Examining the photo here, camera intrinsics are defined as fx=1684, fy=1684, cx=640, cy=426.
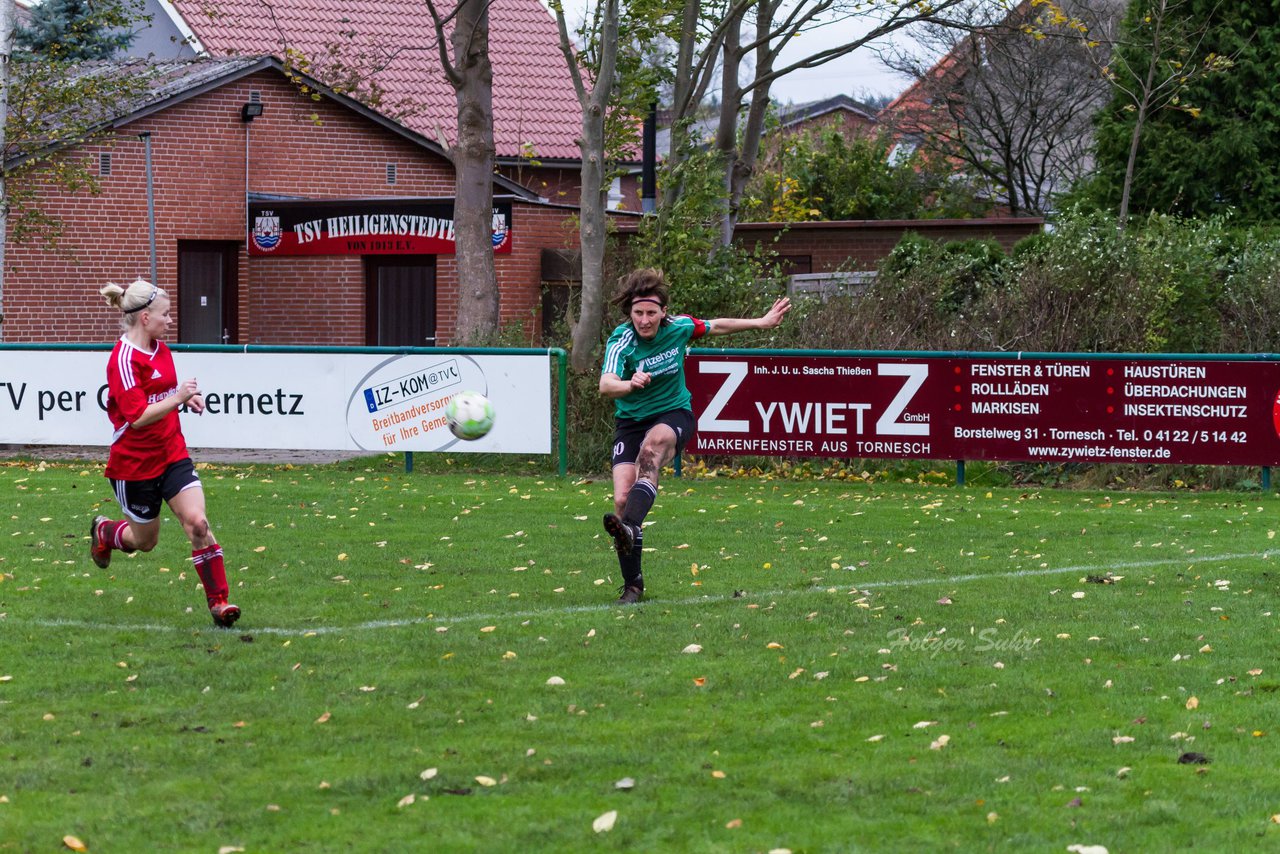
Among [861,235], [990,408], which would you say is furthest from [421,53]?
[990,408]

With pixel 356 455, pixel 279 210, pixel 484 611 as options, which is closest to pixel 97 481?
pixel 356 455

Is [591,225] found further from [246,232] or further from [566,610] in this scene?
[246,232]

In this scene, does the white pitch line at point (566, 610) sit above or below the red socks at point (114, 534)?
below

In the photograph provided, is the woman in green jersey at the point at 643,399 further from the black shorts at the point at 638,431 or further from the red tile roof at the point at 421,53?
the red tile roof at the point at 421,53

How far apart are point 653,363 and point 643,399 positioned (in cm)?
23

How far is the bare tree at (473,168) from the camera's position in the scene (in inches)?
821

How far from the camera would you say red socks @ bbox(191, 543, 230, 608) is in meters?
8.31

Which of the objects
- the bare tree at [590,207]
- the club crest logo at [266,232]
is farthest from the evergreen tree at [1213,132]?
the bare tree at [590,207]

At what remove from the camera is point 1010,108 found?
144ft

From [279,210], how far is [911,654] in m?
22.8

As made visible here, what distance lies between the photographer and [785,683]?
7000 mm

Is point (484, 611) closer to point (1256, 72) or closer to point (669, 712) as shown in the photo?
point (669, 712)

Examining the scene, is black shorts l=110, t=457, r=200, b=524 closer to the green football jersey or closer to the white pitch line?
the white pitch line

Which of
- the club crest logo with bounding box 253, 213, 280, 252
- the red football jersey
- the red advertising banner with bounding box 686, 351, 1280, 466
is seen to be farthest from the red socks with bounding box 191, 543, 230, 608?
the club crest logo with bounding box 253, 213, 280, 252
